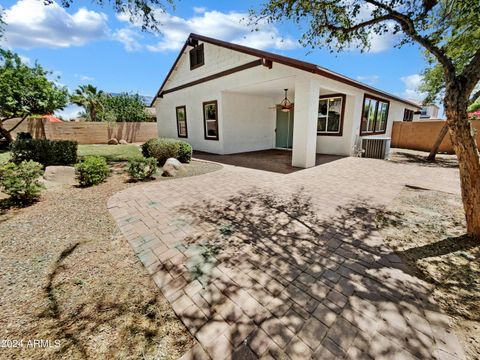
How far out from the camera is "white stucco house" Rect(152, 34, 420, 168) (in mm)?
7426

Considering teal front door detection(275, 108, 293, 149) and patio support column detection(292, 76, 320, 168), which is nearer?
patio support column detection(292, 76, 320, 168)

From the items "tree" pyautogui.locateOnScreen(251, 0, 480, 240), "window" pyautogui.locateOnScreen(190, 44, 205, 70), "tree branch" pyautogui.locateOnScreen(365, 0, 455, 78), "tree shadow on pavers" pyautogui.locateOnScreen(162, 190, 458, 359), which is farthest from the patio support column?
"window" pyautogui.locateOnScreen(190, 44, 205, 70)

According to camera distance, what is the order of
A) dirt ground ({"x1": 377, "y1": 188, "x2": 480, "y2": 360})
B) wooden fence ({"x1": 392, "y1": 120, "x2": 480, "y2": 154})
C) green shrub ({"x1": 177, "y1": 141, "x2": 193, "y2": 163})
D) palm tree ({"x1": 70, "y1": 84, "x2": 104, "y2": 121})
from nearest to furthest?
dirt ground ({"x1": 377, "y1": 188, "x2": 480, "y2": 360}), green shrub ({"x1": 177, "y1": 141, "x2": 193, "y2": 163}), wooden fence ({"x1": 392, "y1": 120, "x2": 480, "y2": 154}), palm tree ({"x1": 70, "y1": 84, "x2": 104, "y2": 121})

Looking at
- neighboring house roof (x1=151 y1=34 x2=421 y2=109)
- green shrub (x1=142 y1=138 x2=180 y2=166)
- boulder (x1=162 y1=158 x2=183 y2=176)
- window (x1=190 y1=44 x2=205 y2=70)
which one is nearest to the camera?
neighboring house roof (x1=151 y1=34 x2=421 y2=109)

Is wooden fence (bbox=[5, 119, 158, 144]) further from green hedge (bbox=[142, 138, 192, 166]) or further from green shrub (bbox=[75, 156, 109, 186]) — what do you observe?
green shrub (bbox=[75, 156, 109, 186])

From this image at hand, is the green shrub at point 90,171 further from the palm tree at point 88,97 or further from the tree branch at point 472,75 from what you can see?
the palm tree at point 88,97

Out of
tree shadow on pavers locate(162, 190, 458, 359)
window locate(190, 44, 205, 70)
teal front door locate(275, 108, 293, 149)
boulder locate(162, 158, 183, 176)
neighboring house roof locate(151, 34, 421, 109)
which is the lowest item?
tree shadow on pavers locate(162, 190, 458, 359)

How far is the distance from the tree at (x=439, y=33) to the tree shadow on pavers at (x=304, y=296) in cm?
149

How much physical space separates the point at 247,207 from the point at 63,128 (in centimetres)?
1734

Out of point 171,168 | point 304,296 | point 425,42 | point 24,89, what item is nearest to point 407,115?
point 425,42

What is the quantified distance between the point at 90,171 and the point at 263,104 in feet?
30.7

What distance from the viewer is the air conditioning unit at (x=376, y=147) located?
975 centimetres

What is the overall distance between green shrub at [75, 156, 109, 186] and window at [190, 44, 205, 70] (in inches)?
302

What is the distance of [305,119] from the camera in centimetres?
729
